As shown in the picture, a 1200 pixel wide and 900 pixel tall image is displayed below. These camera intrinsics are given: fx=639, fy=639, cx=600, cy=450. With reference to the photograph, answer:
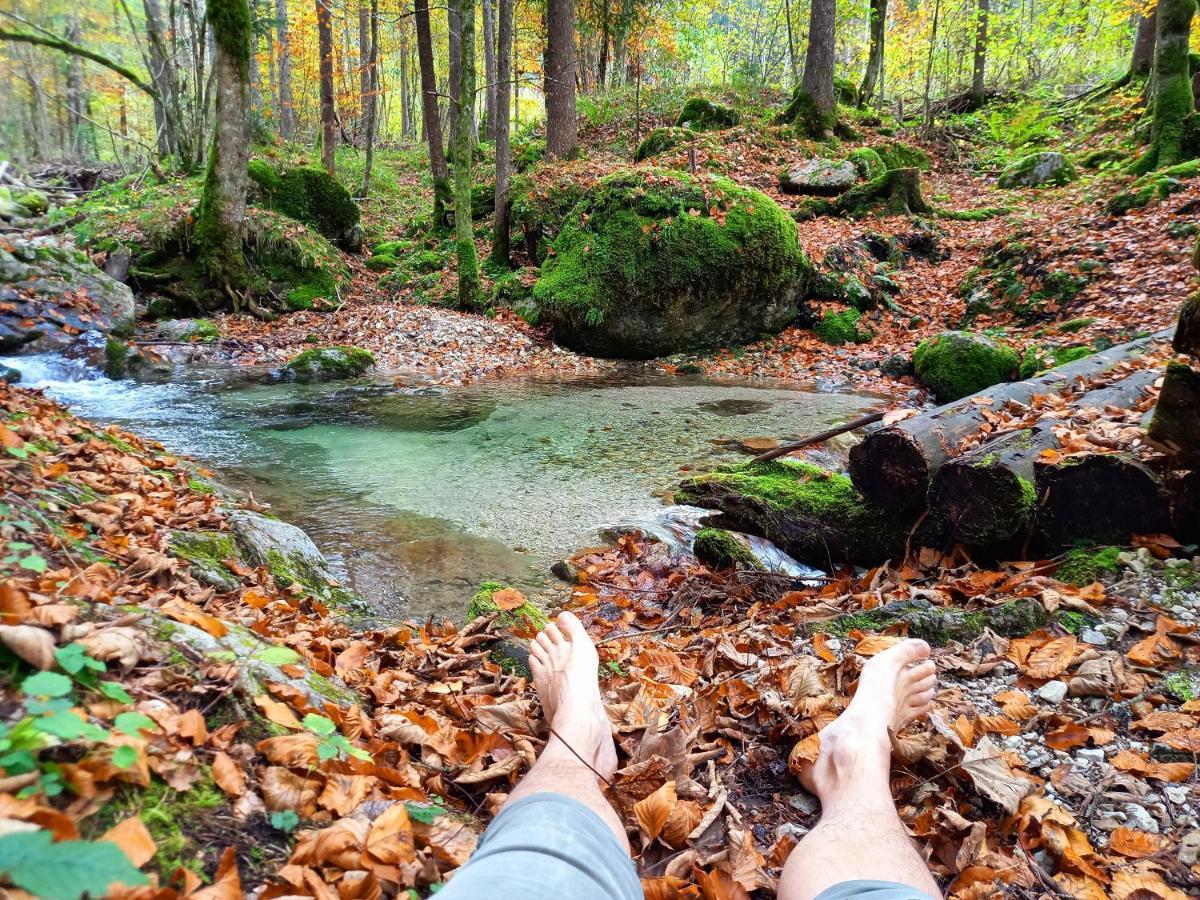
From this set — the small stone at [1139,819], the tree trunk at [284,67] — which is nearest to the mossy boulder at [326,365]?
the small stone at [1139,819]

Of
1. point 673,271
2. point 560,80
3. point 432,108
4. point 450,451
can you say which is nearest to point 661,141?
point 560,80

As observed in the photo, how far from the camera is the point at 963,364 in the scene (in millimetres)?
7520

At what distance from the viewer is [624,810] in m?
1.75

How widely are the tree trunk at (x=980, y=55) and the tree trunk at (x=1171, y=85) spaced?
25.8ft

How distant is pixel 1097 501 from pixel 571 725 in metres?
2.36

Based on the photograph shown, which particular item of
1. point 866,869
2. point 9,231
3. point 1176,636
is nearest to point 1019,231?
point 1176,636

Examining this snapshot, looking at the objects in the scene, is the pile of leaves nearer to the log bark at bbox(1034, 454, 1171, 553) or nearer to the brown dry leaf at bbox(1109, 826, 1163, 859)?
the brown dry leaf at bbox(1109, 826, 1163, 859)

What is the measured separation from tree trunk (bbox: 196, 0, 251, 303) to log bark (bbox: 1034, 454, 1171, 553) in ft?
37.0

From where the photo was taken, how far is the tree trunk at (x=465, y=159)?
988cm

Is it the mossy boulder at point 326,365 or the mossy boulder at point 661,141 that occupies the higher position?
the mossy boulder at point 661,141

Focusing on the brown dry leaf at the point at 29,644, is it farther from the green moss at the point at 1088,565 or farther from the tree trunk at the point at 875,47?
the tree trunk at the point at 875,47

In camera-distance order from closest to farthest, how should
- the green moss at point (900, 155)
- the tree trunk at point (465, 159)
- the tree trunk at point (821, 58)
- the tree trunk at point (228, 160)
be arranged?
the tree trunk at point (228, 160), the tree trunk at point (465, 159), the tree trunk at point (821, 58), the green moss at point (900, 155)

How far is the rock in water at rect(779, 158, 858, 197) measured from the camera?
43.0 feet

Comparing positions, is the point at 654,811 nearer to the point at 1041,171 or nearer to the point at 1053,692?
the point at 1053,692
